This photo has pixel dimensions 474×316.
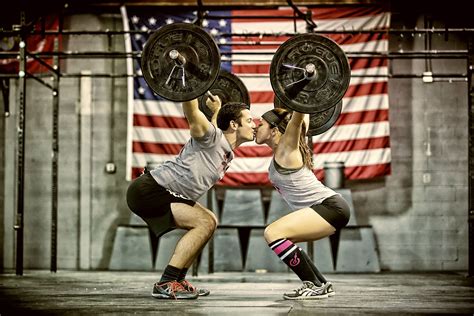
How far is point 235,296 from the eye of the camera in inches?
195

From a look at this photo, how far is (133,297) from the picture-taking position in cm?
480

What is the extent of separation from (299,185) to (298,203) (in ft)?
0.52

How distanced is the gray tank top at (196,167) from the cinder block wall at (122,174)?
4.01 meters

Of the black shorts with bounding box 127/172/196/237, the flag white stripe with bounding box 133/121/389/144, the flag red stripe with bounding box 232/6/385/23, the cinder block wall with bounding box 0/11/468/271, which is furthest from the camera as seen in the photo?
the cinder block wall with bounding box 0/11/468/271

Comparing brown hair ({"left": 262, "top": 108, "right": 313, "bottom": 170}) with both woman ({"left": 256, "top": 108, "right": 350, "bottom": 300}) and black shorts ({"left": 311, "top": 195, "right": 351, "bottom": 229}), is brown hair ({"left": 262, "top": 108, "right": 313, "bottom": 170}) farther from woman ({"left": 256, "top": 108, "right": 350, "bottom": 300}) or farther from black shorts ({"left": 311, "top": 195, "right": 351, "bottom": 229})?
black shorts ({"left": 311, "top": 195, "right": 351, "bottom": 229})

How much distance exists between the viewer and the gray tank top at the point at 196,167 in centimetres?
458

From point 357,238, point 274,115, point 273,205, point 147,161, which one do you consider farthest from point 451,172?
point 274,115

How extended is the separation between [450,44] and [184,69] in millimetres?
5035

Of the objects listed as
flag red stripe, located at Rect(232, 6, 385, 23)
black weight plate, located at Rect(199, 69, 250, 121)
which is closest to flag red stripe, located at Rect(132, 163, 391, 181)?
flag red stripe, located at Rect(232, 6, 385, 23)

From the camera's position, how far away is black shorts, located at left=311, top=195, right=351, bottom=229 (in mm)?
4602

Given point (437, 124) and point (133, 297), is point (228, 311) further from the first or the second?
point (437, 124)

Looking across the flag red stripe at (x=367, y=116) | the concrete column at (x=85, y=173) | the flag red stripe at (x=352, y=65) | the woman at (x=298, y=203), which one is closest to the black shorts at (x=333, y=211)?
the woman at (x=298, y=203)

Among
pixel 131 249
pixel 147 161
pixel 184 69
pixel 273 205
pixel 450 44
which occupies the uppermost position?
pixel 450 44

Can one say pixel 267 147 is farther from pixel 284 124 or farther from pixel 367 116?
pixel 284 124
